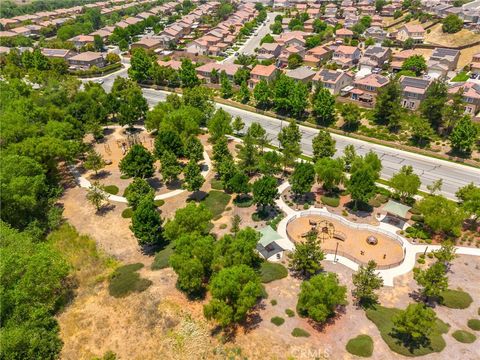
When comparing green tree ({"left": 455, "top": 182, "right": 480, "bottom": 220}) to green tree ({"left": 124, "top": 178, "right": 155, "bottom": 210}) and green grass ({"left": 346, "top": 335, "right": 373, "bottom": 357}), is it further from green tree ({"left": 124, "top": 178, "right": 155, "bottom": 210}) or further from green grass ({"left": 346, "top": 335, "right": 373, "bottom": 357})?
green tree ({"left": 124, "top": 178, "right": 155, "bottom": 210})

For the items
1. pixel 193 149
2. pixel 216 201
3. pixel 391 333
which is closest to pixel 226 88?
pixel 193 149

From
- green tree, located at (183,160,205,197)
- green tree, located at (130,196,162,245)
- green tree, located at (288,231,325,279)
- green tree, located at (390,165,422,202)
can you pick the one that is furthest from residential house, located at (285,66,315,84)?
green tree, located at (130,196,162,245)

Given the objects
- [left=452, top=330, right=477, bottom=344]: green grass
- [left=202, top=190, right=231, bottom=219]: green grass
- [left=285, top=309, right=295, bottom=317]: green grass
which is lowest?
[left=202, top=190, right=231, bottom=219]: green grass

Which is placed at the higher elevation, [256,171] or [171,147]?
[171,147]

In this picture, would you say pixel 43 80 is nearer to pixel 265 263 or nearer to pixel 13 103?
pixel 13 103

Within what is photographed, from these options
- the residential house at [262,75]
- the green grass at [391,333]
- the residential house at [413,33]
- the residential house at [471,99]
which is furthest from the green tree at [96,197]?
the residential house at [413,33]

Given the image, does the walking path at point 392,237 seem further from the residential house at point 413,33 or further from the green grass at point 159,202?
the residential house at point 413,33

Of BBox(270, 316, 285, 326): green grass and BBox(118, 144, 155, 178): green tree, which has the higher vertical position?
BBox(118, 144, 155, 178): green tree

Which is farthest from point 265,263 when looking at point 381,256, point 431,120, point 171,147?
point 431,120
